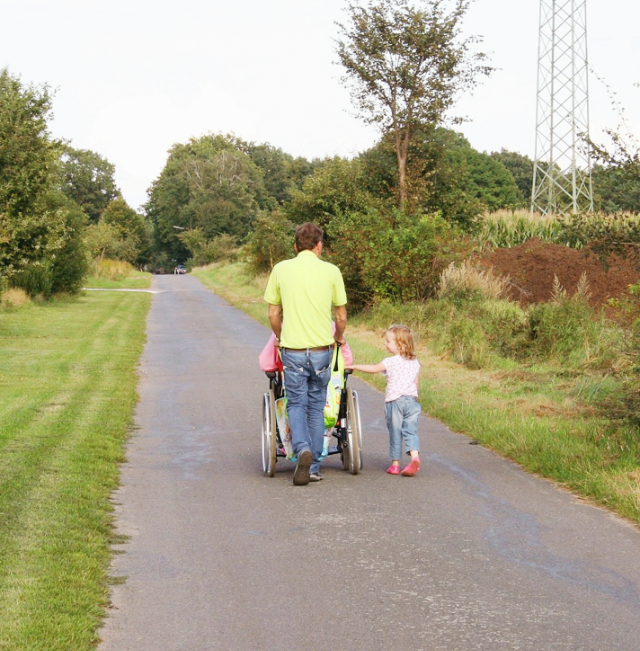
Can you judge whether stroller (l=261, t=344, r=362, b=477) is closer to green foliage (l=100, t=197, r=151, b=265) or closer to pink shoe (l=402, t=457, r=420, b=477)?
pink shoe (l=402, t=457, r=420, b=477)

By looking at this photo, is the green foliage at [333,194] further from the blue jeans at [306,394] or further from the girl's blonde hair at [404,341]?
the blue jeans at [306,394]

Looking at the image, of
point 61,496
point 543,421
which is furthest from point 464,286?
point 61,496

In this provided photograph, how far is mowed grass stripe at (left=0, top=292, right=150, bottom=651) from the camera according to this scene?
451 centimetres

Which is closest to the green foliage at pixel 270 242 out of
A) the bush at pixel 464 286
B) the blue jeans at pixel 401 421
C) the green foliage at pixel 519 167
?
the bush at pixel 464 286

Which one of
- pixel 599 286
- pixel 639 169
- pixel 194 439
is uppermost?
pixel 639 169

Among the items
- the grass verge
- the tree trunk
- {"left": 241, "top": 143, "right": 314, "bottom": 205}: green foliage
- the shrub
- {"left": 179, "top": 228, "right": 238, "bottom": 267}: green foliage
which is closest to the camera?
the grass verge

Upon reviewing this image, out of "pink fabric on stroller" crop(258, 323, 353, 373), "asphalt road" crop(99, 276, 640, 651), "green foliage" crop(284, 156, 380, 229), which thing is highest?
"green foliage" crop(284, 156, 380, 229)

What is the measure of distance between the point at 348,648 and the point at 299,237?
416 centimetres

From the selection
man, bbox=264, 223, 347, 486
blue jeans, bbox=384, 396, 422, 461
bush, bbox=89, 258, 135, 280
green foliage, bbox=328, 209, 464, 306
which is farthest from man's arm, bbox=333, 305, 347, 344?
bush, bbox=89, 258, 135, 280

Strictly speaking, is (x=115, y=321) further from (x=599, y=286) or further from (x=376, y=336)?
(x=599, y=286)

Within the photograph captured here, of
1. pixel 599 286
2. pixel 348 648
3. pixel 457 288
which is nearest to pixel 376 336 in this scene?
pixel 457 288

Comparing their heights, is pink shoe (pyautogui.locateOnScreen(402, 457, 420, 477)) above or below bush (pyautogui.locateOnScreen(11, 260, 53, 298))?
below

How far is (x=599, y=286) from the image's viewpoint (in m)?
21.8

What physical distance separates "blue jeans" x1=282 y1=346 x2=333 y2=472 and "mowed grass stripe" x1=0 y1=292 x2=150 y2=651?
62.5 inches
